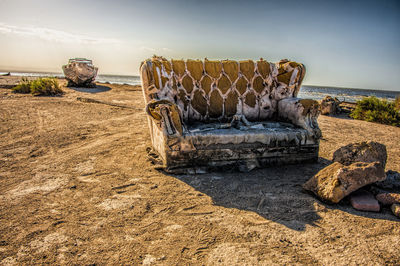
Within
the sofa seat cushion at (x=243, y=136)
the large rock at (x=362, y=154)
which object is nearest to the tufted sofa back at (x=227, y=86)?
the sofa seat cushion at (x=243, y=136)

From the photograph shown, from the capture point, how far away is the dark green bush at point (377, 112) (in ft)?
19.3

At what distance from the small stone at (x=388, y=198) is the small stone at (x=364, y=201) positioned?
54 millimetres

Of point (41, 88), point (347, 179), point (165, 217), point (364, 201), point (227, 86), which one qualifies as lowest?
point (165, 217)

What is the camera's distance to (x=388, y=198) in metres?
1.98

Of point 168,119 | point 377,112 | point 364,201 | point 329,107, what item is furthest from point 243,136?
point 329,107

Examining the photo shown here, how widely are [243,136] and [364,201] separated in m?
1.29

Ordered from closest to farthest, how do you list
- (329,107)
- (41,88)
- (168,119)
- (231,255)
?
1. (231,255)
2. (168,119)
3. (329,107)
4. (41,88)

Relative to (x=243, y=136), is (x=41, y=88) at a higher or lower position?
higher

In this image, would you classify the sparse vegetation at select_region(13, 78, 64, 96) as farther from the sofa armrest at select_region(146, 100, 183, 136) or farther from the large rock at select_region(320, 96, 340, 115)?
the large rock at select_region(320, 96, 340, 115)

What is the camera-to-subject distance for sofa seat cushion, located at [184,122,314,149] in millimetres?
2662

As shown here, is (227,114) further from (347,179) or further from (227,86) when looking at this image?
(347,179)

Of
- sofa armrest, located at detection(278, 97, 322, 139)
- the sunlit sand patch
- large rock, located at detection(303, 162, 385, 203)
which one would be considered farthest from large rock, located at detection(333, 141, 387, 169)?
the sunlit sand patch

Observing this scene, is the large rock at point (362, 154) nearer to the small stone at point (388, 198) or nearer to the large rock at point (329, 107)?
the small stone at point (388, 198)

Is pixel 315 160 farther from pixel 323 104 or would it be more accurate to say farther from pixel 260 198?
pixel 323 104
